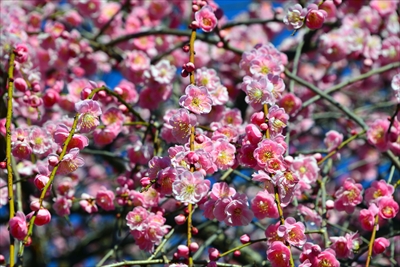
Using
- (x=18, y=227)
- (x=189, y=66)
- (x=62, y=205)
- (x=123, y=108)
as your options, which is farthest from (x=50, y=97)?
(x=18, y=227)

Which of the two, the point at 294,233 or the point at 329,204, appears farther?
the point at 329,204

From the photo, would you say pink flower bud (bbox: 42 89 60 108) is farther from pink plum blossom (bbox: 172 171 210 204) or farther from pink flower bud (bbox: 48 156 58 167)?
pink plum blossom (bbox: 172 171 210 204)

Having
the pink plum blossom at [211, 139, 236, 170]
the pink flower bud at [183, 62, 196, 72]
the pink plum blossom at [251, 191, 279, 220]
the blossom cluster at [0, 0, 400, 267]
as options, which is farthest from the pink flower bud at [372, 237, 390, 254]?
the pink flower bud at [183, 62, 196, 72]

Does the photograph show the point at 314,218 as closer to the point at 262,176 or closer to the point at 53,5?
the point at 262,176

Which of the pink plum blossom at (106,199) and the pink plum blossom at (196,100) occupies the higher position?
the pink plum blossom at (196,100)

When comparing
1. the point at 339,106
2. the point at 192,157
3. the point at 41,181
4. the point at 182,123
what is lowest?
the point at 41,181

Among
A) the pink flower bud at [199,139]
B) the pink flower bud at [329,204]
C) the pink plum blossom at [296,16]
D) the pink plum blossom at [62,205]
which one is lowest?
the pink plum blossom at [62,205]

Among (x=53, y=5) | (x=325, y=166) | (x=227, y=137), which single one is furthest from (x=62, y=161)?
(x=53, y=5)

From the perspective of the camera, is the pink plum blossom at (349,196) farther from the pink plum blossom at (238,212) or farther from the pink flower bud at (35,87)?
the pink flower bud at (35,87)

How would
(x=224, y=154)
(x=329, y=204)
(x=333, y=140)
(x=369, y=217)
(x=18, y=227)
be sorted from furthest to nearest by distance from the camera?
(x=333, y=140), (x=329, y=204), (x=369, y=217), (x=224, y=154), (x=18, y=227)

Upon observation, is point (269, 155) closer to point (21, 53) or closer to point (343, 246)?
point (343, 246)

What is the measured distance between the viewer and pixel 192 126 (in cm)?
147

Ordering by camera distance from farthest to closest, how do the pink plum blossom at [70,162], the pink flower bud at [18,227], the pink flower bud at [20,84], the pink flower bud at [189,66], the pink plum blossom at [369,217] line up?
1. the pink flower bud at [20,84]
2. the pink plum blossom at [369,217]
3. the pink flower bud at [189,66]
4. the pink plum blossom at [70,162]
5. the pink flower bud at [18,227]

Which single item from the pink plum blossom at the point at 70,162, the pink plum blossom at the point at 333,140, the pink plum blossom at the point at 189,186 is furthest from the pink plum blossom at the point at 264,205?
the pink plum blossom at the point at 333,140
